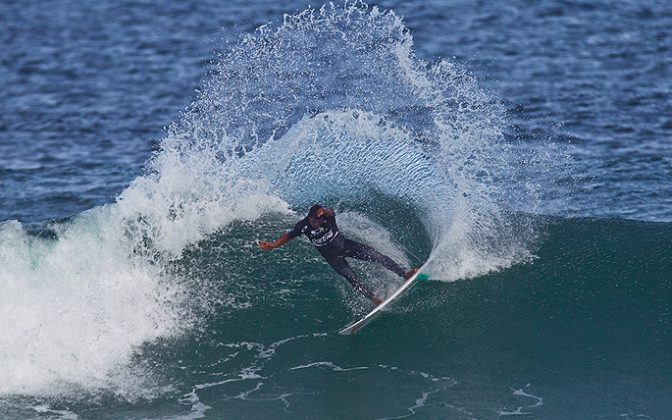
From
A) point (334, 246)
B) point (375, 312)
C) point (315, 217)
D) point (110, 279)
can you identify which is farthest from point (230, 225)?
point (375, 312)

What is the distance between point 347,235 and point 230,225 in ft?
7.15

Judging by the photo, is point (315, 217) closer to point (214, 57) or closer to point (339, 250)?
point (339, 250)

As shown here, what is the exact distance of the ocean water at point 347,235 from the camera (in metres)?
15.7

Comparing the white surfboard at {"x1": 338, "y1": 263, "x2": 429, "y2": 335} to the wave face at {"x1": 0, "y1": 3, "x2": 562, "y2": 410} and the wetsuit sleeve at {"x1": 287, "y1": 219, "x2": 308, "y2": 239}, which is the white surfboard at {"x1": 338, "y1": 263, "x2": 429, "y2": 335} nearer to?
the wave face at {"x1": 0, "y1": 3, "x2": 562, "y2": 410}

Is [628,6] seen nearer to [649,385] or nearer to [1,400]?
[649,385]

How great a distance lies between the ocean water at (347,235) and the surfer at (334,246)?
28.5 inches

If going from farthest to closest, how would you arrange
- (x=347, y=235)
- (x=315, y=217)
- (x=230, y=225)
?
(x=230, y=225)
(x=347, y=235)
(x=315, y=217)

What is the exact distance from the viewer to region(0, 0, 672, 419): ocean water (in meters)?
15.7

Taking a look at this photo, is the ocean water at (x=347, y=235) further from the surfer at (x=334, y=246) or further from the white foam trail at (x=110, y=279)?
the surfer at (x=334, y=246)

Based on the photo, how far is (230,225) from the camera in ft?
64.1

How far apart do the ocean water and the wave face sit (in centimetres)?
5

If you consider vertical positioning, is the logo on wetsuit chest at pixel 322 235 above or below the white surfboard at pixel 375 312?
above

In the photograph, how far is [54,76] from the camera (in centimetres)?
3272

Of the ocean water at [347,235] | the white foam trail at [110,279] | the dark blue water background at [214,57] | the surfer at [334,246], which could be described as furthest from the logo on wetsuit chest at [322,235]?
the dark blue water background at [214,57]
